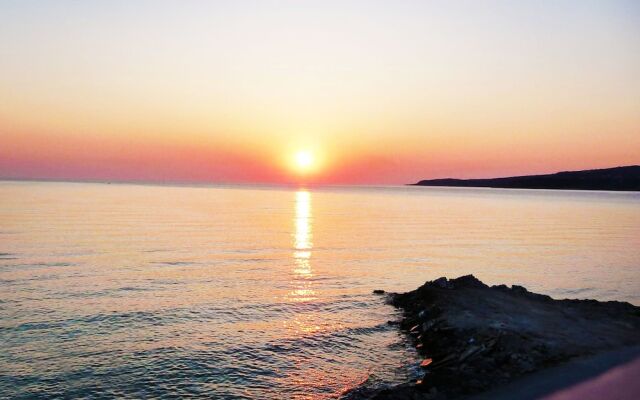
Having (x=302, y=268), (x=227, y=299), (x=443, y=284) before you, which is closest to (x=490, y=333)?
(x=443, y=284)

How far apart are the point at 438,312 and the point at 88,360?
55.2 ft

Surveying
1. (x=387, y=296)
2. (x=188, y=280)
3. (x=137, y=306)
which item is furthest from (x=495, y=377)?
(x=188, y=280)

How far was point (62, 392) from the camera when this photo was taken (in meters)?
15.4

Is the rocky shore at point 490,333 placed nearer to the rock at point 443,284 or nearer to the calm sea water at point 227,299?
the rock at point 443,284

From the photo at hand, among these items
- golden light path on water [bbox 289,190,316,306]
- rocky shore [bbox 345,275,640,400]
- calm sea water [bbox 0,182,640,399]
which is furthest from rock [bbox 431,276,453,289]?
golden light path on water [bbox 289,190,316,306]

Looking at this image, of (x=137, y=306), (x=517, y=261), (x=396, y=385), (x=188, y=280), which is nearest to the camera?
(x=396, y=385)

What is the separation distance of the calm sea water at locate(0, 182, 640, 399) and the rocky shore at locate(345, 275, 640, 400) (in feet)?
5.22

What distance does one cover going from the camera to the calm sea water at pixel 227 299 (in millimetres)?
17172

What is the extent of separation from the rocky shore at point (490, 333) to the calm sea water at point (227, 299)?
159 centimetres

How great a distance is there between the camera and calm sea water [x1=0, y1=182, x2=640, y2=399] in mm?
17172

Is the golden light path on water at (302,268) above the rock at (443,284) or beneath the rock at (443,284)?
beneath

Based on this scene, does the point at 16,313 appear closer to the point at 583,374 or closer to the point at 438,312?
the point at 438,312

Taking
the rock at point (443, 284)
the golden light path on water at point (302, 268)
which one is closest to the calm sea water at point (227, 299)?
the golden light path on water at point (302, 268)

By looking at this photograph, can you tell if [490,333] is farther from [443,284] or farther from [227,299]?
[227,299]
